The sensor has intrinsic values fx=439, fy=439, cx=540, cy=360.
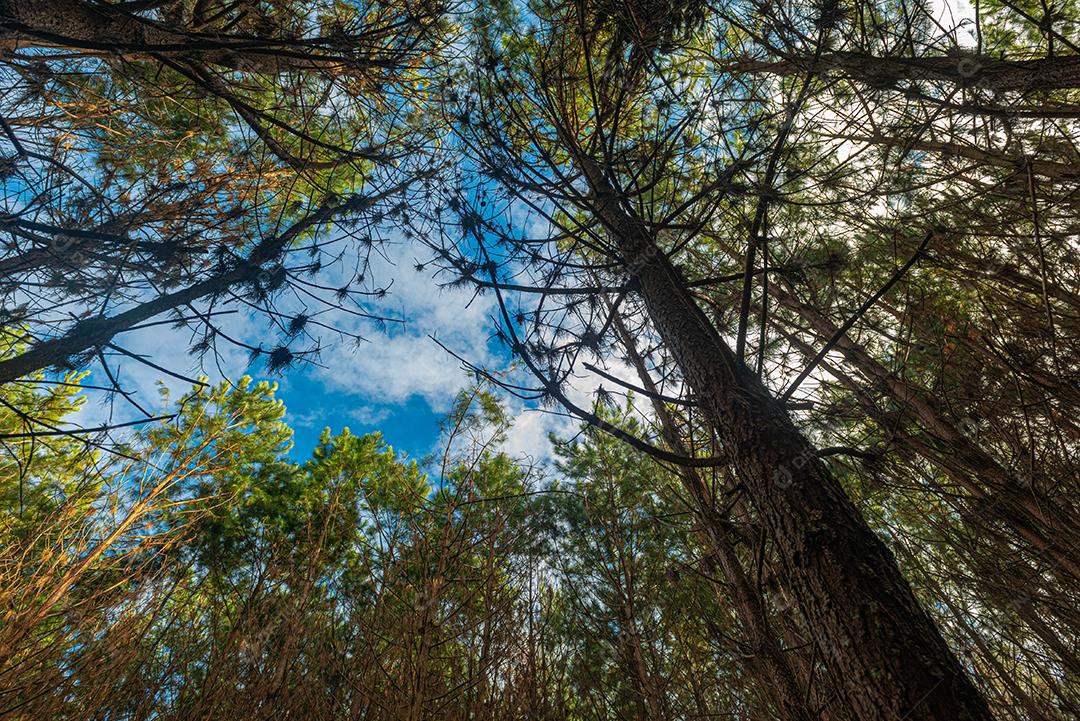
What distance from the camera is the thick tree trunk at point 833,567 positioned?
118 cm

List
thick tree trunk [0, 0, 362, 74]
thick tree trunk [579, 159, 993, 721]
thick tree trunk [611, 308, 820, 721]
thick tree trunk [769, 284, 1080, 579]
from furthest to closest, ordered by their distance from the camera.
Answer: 1. thick tree trunk [769, 284, 1080, 579]
2. thick tree trunk [0, 0, 362, 74]
3. thick tree trunk [611, 308, 820, 721]
4. thick tree trunk [579, 159, 993, 721]

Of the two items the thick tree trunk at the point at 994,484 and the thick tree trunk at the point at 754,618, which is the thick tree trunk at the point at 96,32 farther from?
the thick tree trunk at the point at 994,484

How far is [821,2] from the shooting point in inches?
110

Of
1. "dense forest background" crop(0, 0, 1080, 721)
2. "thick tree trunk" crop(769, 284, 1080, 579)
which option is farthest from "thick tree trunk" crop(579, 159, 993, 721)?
"thick tree trunk" crop(769, 284, 1080, 579)

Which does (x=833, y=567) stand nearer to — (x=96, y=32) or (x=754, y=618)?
(x=754, y=618)

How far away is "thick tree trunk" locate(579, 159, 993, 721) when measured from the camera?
1.18 meters

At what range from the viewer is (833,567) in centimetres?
145

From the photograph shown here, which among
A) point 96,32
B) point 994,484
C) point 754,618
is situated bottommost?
point 754,618

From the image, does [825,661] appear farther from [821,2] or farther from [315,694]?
[821,2]

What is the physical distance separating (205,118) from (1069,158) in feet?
26.1

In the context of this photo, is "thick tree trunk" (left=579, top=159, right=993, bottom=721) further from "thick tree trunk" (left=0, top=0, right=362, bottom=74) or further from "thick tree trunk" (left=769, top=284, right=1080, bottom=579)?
"thick tree trunk" (left=0, top=0, right=362, bottom=74)

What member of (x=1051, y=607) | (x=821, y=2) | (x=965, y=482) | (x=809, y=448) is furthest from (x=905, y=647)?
(x=821, y=2)

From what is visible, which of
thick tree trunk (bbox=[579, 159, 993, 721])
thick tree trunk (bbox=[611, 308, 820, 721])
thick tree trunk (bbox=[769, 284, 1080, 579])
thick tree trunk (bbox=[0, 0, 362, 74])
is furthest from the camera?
thick tree trunk (bbox=[769, 284, 1080, 579])

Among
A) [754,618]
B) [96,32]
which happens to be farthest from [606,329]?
[96,32]
